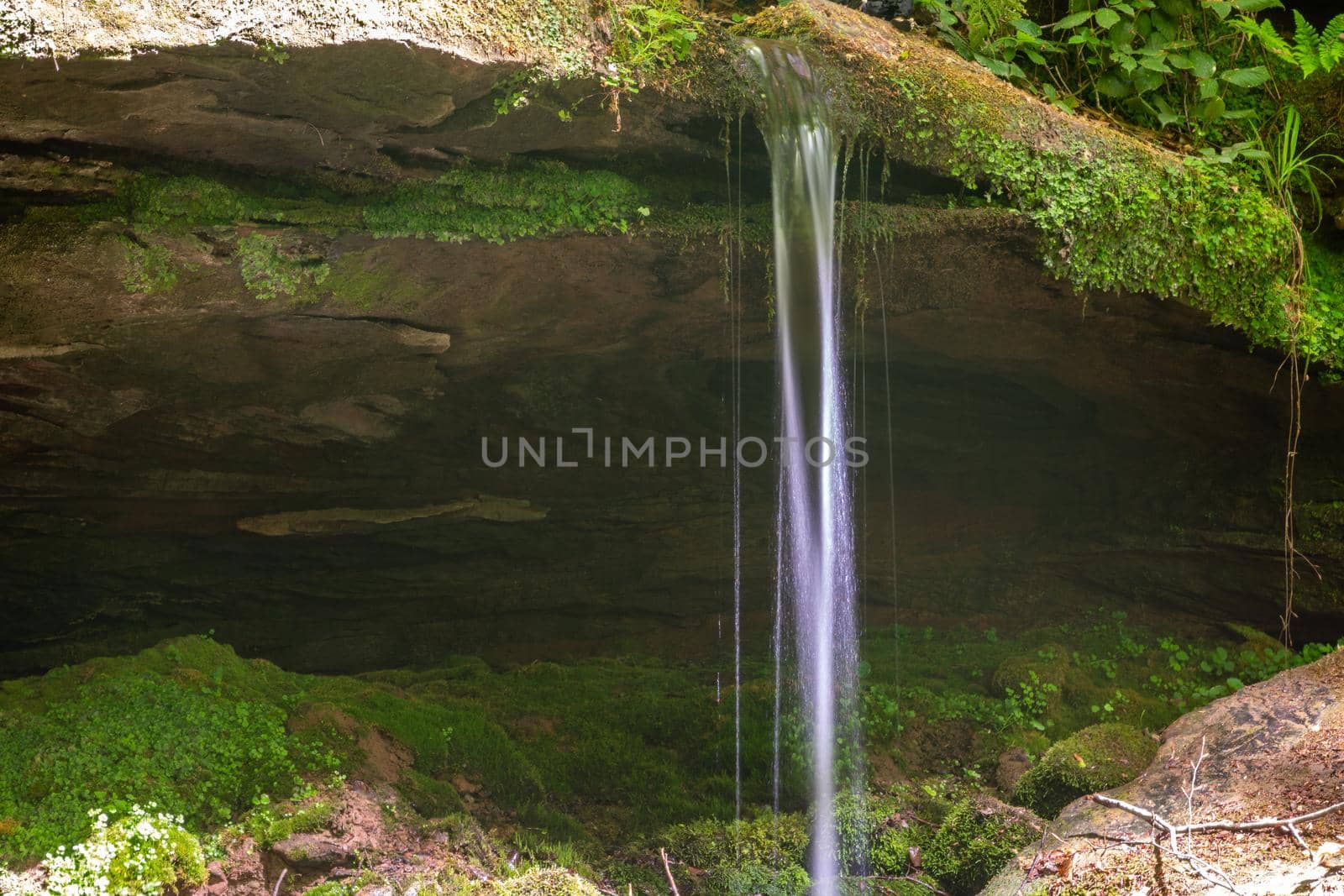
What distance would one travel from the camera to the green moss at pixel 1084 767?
4.87 m

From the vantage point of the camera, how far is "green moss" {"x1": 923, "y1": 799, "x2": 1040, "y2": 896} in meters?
4.57

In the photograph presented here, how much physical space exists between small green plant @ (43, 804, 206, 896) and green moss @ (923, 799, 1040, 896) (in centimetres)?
337

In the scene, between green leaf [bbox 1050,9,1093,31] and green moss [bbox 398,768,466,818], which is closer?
green moss [bbox 398,768,466,818]

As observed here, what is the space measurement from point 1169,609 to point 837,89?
16.8ft

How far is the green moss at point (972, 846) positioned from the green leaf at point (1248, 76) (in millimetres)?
4208

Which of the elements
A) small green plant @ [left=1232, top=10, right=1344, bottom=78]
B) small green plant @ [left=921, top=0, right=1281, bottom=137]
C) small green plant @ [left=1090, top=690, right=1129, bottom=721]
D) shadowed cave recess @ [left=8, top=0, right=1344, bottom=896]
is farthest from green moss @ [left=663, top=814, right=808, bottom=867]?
small green plant @ [left=1232, top=10, right=1344, bottom=78]

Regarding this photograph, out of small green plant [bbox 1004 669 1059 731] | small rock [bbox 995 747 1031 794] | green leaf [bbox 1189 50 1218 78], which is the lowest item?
small rock [bbox 995 747 1031 794]

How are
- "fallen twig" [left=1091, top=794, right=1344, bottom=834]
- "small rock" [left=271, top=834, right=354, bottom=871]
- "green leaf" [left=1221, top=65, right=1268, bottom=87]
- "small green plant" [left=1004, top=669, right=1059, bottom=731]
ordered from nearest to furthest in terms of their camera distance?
"fallen twig" [left=1091, top=794, right=1344, bottom=834] < "small rock" [left=271, top=834, right=354, bottom=871] < "green leaf" [left=1221, top=65, right=1268, bottom=87] < "small green plant" [left=1004, top=669, right=1059, bottom=731]

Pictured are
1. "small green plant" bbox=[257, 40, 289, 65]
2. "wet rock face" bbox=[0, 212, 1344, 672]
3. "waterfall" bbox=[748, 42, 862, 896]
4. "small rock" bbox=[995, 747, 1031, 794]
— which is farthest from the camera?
"small rock" bbox=[995, 747, 1031, 794]

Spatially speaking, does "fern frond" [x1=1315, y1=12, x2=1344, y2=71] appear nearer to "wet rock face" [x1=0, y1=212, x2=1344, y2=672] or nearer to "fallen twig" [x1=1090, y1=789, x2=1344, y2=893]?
"wet rock face" [x1=0, y1=212, x2=1344, y2=672]

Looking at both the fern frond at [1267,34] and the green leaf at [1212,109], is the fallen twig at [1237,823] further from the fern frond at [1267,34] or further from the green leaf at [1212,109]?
the fern frond at [1267,34]

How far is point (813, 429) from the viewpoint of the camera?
5.63 metres

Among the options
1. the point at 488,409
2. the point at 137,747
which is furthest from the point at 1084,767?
the point at 137,747

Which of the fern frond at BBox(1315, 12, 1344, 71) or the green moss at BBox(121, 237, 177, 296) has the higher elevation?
the fern frond at BBox(1315, 12, 1344, 71)
